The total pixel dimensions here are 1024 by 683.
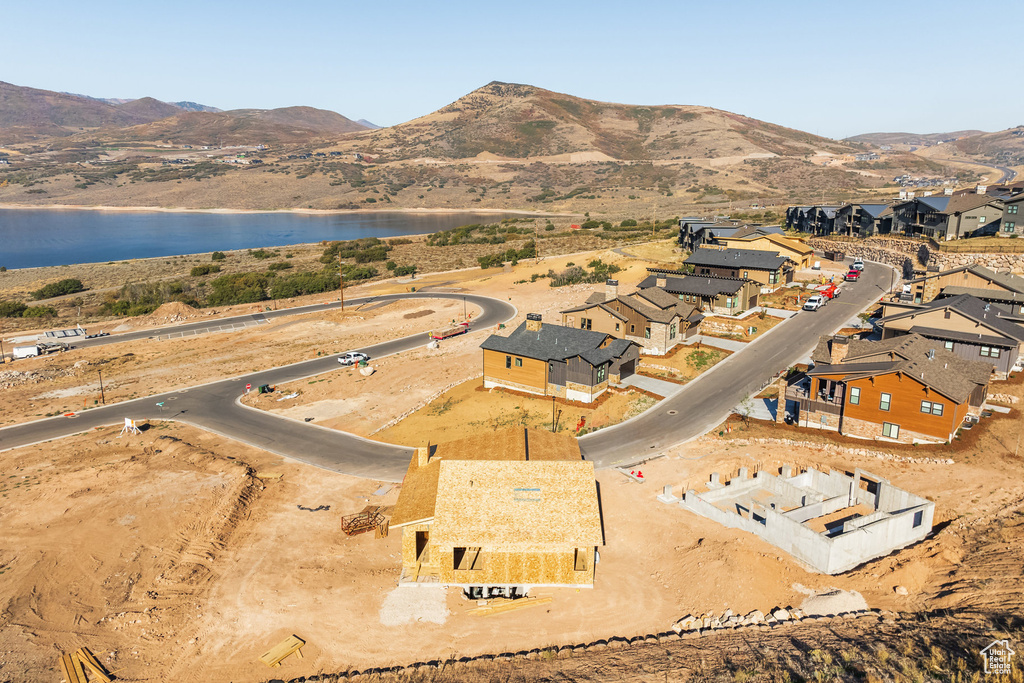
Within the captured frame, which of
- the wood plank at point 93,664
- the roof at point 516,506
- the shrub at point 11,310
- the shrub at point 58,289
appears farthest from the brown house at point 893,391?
the shrub at point 58,289

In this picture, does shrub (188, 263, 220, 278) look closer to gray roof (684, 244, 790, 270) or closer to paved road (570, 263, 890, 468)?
gray roof (684, 244, 790, 270)

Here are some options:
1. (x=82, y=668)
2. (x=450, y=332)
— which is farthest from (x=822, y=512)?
(x=450, y=332)

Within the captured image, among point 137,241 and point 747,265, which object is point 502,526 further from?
point 137,241

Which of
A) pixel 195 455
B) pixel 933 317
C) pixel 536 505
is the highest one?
pixel 933 317

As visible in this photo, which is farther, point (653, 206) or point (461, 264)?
point (653, 206)

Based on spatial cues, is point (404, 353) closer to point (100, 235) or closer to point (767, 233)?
point (767, 233)

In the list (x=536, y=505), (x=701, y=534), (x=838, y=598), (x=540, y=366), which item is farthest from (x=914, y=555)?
(x=540, y=366)

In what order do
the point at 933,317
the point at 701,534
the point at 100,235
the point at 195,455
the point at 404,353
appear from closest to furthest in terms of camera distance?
the point at 701,534, the point at 195,455, the point at 933,317, the point at 404,353, the point at 100,235
